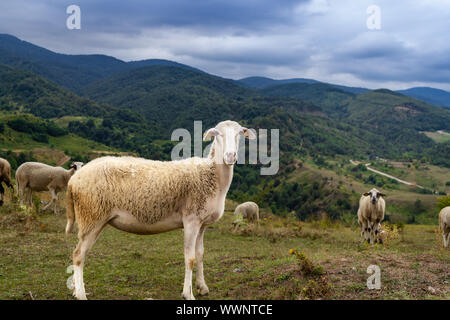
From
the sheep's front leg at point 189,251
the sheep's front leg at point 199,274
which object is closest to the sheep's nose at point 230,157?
the sheep's front leg at point 189,251

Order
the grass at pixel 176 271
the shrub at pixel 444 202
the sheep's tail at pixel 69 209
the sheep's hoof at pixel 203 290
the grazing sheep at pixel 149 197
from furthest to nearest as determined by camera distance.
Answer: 1. the shrub at pixel 444 202
2. the sheep's hoof at pixel 203 290
3. the grass at pixel 176 271
4. the sheep's tail at pixel 69 209
5. the grazing sheep at pixel 149 197

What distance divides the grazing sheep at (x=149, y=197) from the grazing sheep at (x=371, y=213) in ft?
34.2

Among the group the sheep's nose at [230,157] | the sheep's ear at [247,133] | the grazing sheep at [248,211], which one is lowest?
the grazing sheep at [248,211]

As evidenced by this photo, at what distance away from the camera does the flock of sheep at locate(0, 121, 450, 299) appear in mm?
6273

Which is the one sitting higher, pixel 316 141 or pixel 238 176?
pixel 316 141

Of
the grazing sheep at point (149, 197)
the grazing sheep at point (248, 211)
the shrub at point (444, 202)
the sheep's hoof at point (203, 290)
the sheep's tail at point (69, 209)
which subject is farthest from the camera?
the shrub at point (444, 202)

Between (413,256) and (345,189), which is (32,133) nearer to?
(345,189)

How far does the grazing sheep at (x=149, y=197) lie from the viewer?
627cm

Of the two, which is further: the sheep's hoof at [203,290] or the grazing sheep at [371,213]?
the grazing sheep at [371,213]

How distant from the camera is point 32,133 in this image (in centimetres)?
7612

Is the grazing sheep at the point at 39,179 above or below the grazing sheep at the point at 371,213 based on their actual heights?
above

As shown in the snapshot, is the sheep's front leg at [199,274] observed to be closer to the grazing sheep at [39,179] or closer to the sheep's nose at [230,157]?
the sheep's nose at [230,157]
